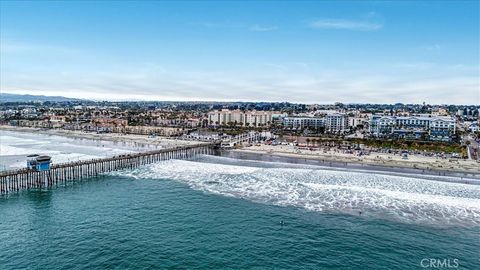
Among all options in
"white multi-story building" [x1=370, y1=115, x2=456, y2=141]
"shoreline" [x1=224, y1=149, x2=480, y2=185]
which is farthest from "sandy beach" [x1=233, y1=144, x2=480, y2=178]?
"white multi-story building" [x1=370, y1=115, x2=456, y2=141]

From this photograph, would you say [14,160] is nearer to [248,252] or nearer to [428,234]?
[248,252]

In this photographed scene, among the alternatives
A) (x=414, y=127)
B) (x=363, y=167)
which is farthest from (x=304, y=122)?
(x=363, y=167)

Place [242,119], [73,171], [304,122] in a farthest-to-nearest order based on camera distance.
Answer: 1. [242,119]
2. [304,122]
3. [73,171]

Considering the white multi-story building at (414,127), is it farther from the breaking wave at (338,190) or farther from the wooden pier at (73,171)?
the wooden pier at (73,171)

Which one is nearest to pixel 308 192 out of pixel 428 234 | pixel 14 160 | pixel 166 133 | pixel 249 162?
pixel 428 234

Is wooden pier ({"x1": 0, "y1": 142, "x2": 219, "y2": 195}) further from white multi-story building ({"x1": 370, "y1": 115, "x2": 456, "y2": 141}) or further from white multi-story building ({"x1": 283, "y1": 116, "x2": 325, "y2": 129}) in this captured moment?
white multi-story building ({"x1": 283, "y1": 116, "x2": 325, "y2": 129})

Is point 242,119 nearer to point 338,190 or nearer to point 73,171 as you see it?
point 73,171
